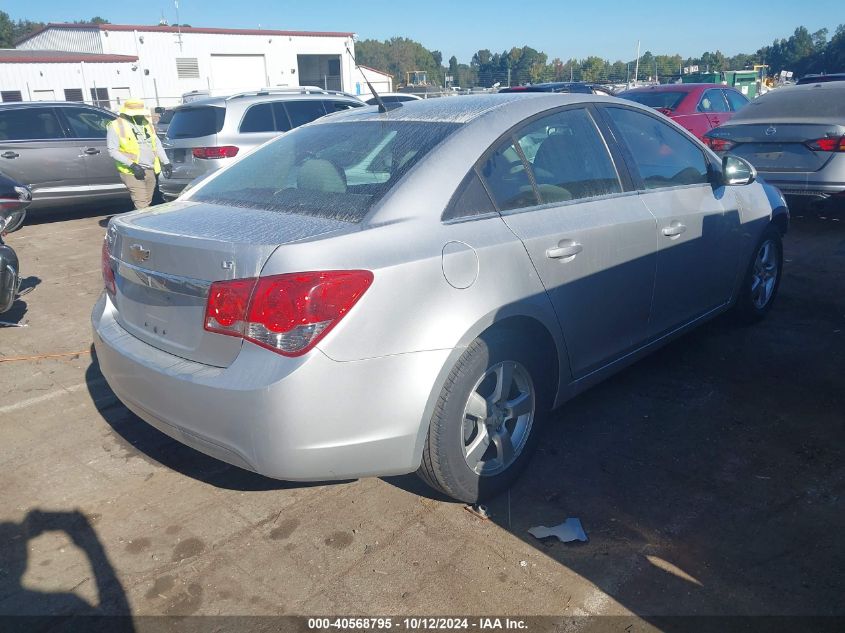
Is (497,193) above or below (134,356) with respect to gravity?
above

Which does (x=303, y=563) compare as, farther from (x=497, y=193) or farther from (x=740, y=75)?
(x=740, y=75)

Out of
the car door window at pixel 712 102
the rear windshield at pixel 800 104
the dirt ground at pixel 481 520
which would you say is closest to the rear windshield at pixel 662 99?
the car door window at pixel 712 102

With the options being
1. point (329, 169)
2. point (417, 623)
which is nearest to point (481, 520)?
point (417, 623)

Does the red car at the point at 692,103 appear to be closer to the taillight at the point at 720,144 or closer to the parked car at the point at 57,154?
the taillight at the point at 720,144

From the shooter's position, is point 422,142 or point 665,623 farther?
point 422,142

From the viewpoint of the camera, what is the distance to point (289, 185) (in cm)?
334

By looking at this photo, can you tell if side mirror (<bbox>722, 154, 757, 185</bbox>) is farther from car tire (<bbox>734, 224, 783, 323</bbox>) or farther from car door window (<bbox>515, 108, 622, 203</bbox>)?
car door window (<bbox>515, 108, 622, 203</bbox>)

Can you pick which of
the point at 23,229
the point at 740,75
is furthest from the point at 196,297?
the point at 740,75

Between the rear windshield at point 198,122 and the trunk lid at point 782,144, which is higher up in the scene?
the rear windshield at point 198,122

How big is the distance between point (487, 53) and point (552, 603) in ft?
421

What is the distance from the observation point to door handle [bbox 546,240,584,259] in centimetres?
324

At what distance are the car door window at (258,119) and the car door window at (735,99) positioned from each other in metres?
8.67

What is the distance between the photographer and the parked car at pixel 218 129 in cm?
912

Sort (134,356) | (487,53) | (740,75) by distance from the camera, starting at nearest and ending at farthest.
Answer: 1. (134,356)
2. (740,75)
3. (487,53)
